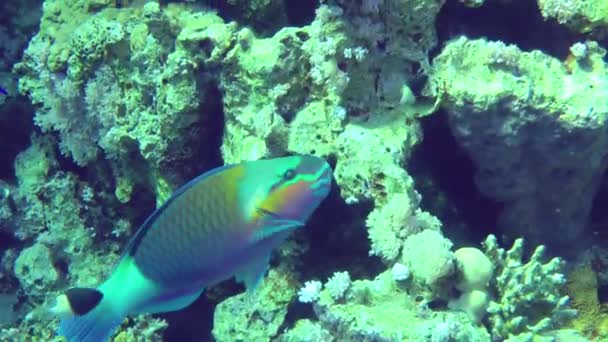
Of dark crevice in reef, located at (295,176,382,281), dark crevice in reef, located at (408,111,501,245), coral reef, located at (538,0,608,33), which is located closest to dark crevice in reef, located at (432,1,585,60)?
coral reef, located at (538,0,608,33)

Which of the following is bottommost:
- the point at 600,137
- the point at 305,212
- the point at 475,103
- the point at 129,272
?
the point at 129,272

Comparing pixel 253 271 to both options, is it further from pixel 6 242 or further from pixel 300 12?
pixel 6 242

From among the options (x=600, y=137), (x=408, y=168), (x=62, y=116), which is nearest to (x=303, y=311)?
(x=408, y=168)

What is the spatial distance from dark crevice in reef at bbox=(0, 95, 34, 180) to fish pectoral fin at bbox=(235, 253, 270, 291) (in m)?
4.18

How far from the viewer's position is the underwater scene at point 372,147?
2842mm

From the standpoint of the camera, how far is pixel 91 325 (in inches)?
75.0

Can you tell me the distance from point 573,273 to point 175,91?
9.36 feet

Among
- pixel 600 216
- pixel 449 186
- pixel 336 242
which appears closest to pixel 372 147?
pixel 336 242

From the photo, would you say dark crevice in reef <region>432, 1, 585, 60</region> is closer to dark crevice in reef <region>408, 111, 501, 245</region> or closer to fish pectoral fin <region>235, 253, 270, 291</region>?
dark crevice in reef <region>408, 111, 501, 245</region>

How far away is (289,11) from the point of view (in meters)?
4.11

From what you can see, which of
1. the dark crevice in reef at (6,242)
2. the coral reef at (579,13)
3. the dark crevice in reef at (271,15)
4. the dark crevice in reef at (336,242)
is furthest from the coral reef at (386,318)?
the dark crevice in reef at (6,242)

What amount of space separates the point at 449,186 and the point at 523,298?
37.3 inches

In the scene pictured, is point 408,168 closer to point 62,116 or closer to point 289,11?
point 289,11

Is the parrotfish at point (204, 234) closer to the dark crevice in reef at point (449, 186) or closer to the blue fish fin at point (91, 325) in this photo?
the blue fish fin at point (91, 325)
